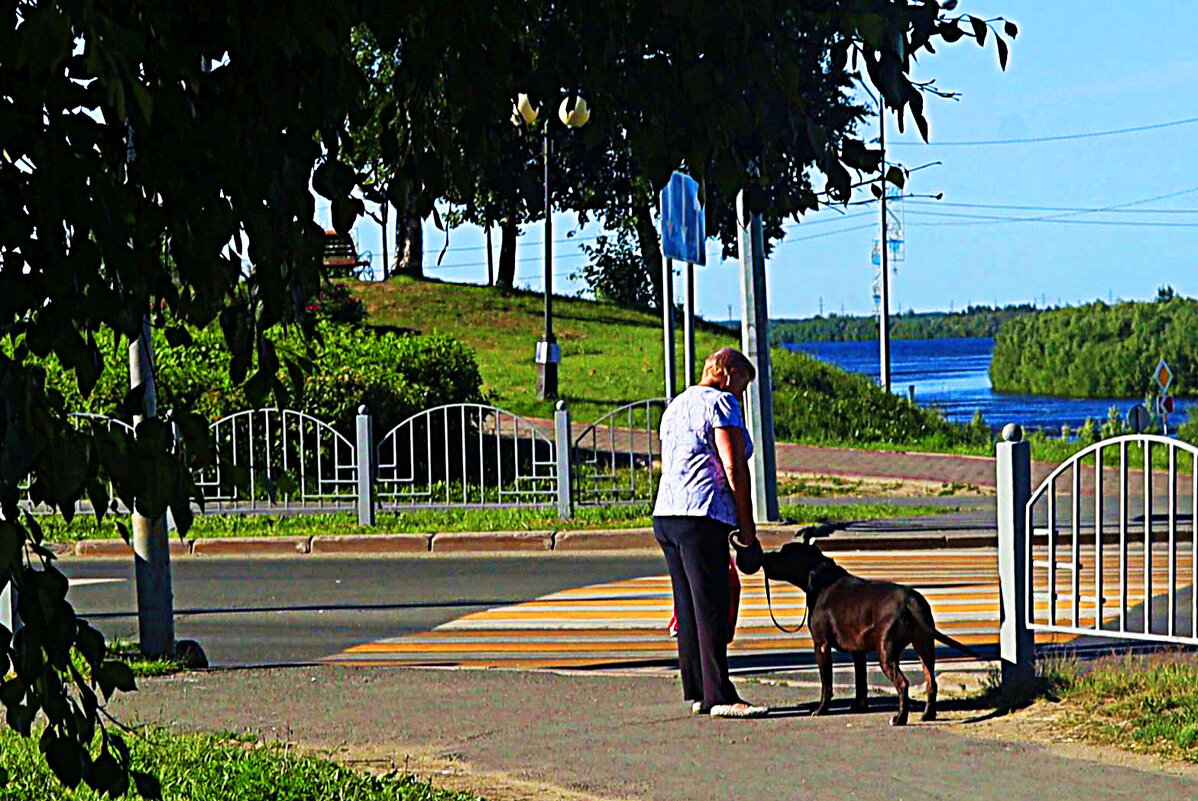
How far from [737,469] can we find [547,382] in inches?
1051

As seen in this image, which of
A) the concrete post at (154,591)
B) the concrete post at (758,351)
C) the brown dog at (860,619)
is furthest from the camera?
the concrete post at (758,351)

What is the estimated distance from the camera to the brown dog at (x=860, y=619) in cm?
753

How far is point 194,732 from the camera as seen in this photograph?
758 cm

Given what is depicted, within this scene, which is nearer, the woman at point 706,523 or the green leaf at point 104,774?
the green leaf at point 104,774

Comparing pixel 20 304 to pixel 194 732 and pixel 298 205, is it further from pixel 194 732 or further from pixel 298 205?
pixel 194 732

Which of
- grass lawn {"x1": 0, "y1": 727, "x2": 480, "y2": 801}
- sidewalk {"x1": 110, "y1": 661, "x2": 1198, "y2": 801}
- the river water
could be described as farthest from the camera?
the river water

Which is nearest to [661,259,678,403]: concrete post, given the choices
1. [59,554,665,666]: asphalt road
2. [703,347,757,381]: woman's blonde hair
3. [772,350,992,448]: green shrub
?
[59,554,665,666]: asphalt road

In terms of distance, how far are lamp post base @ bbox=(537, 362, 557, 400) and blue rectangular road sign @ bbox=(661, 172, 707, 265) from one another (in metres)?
17.8

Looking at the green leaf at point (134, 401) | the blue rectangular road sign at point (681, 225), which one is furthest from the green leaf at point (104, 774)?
the blue rectangular road sign at point (681, 225)

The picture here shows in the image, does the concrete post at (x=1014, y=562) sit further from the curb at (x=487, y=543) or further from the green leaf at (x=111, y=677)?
the curb at (x=487, y=543)

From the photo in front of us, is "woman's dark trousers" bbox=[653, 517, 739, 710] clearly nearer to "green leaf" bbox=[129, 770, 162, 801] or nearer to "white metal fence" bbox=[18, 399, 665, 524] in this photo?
"green leaf" bbox=[129, 770, 162, 801]

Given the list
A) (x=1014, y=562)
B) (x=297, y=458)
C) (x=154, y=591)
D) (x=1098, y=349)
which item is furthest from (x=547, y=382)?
(x=1098, y=349)

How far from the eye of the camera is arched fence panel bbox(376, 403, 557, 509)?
1805 cm

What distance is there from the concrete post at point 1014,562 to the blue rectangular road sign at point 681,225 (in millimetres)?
8225
